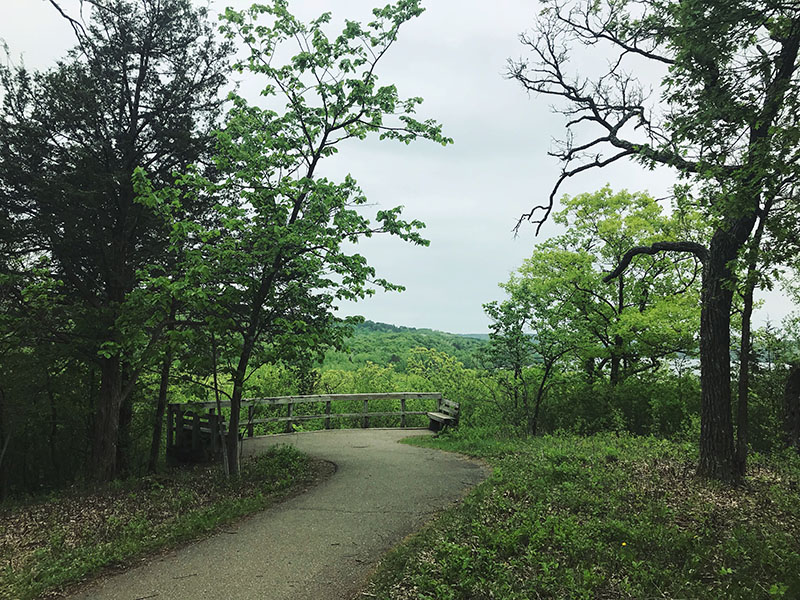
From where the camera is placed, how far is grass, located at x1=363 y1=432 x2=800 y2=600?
4.02 m

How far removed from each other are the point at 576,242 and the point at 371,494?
1444cm

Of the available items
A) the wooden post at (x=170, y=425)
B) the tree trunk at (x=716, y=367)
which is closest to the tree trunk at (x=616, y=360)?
the tree trunk at (x=716, y=367)

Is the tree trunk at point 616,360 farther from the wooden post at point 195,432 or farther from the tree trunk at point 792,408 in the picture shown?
the wooden post at point 195,432

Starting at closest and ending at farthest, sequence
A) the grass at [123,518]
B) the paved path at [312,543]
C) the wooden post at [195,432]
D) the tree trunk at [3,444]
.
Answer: the paved path at [312,543] < the grass at [123,518] < the tree trunk at [3,444] < the wooden post at [195,432]

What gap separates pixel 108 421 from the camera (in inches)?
415

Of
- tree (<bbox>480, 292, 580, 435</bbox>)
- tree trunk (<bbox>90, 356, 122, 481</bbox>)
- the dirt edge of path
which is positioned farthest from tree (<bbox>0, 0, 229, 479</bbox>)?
tree (<bbox>480, 292, 580, 435</bbox>)

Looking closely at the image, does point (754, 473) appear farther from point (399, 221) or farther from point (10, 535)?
point (10, 535)

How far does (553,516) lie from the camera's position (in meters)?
5.55

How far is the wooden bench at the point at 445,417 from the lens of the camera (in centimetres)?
1401

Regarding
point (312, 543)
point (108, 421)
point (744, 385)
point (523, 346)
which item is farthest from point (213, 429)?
point (744, 385)

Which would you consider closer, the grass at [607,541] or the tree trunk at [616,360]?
the grass at [607,541]

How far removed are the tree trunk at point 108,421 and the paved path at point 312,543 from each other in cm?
529

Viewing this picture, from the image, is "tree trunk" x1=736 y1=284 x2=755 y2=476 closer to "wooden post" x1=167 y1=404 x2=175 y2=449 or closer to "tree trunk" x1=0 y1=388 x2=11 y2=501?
"wooden post" x1=167 y1=404 x2=175 y2=449

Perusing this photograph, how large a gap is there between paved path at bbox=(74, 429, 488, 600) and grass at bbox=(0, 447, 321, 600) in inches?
15.4
